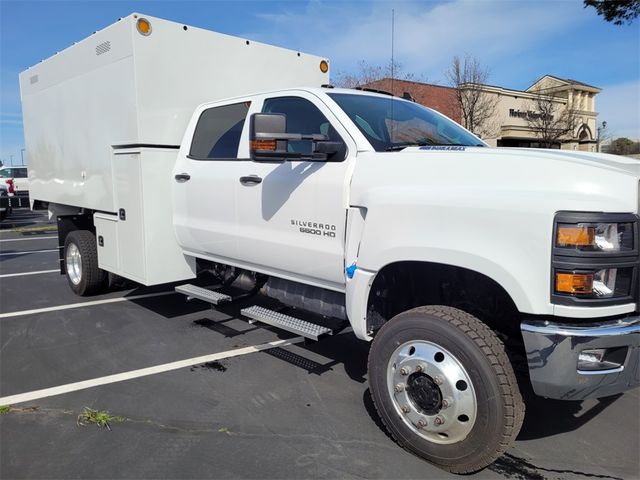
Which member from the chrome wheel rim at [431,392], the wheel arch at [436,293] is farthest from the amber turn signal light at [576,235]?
the chrome wheel rim at [431,392]

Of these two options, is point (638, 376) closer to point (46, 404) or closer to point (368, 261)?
point (368, 261)

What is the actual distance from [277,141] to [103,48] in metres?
3.18

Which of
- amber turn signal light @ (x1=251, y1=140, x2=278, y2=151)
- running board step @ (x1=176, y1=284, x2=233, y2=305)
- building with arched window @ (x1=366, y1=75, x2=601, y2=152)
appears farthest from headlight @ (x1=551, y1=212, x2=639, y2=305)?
building with arched window @ (x1=366, y1=75, x2=601, y2=152)

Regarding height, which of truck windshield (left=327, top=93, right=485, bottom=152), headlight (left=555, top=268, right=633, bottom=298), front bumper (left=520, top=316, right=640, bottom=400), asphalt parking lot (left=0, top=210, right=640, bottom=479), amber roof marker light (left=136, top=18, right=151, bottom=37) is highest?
amber roof marker light (left=136, top=18, right=151, bottom=37)

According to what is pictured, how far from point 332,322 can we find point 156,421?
61.2 inches

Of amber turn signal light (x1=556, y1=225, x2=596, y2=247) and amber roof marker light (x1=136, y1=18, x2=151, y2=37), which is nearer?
amber turn signal light (x1=556, y1=225, x2=596, y2=247)

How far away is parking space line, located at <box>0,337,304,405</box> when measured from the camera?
12.7ft

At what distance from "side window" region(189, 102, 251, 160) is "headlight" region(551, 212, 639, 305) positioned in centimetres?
296

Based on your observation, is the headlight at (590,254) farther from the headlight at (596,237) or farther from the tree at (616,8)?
the tree at (616,8)

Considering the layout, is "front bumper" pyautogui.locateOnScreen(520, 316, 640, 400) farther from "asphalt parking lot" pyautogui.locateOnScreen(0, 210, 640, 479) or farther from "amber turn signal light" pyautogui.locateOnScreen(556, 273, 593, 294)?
"asphalt parking lot" pyautogui.locateOnScreen(0, 210, 640, 479)

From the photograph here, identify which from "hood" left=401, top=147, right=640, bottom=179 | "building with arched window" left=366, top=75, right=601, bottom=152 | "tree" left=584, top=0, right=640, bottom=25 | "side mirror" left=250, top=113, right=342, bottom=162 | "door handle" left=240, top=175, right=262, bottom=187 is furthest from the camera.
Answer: "building with arched window" left=366, top=75, right=601, bottom=152

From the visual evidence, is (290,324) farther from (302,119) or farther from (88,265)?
(88,265)

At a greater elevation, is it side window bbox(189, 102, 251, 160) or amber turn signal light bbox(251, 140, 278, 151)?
side window bbox(189, 102, 251, 160)

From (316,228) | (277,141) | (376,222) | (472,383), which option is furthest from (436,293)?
(277,141)
